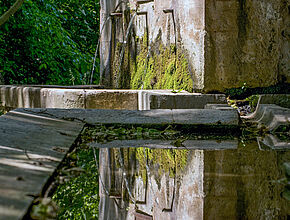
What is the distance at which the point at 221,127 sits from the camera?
4.29 m

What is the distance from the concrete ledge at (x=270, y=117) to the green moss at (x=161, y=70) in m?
0.91

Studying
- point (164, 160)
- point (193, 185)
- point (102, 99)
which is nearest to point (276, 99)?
point (102, 99)

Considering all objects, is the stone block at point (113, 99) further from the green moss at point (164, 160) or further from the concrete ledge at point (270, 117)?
the green moss at point (164, 160)

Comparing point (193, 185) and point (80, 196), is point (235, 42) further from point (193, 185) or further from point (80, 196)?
point (80, 196)

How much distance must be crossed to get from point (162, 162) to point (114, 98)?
3155 millimetres

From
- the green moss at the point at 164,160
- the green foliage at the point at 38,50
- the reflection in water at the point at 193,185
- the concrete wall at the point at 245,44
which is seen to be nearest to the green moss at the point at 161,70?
the concrete wall at the point at 245,44

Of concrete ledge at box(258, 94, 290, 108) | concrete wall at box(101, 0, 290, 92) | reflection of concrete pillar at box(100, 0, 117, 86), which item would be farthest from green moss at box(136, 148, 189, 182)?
reflection of concrete pillar at box(100, 0, 117, 86)

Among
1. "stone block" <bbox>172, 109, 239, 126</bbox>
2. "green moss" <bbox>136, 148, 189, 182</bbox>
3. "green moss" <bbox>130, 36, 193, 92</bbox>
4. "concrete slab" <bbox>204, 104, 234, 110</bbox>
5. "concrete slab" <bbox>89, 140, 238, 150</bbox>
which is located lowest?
"concrete slab" <bbox>89, 140, 238, 150</bbox>

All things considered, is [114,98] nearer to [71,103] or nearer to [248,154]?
[71,103]

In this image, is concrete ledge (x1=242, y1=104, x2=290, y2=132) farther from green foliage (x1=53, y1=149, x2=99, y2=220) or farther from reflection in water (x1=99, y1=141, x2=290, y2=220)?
green foliage (x1=53, y1=149, x2=99, y2=220)

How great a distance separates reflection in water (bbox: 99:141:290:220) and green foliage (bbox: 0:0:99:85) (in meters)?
7.68

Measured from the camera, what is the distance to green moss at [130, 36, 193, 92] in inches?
229

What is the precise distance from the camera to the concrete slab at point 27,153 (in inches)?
67.4

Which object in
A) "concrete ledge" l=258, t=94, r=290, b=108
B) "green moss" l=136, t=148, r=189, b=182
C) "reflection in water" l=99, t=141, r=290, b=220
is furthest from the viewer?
"concrete ledge" l=258, t=94, r=290, b=108
